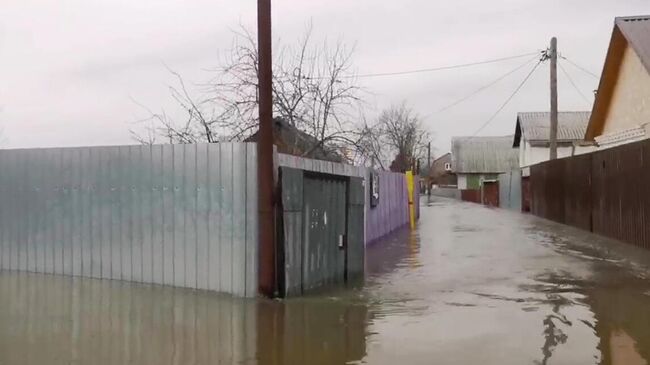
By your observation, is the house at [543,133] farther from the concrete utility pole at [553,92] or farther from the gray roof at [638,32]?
the gray roof at [638,32]

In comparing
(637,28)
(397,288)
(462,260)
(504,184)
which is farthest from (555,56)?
(397,288)

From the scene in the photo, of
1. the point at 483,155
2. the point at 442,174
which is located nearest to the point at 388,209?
the point at 483,155

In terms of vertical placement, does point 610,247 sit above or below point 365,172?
below

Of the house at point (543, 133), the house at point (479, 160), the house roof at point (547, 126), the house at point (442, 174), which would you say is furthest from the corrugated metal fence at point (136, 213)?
the house at point (442, 174)

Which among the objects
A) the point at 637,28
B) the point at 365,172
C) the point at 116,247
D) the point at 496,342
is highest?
the point at 637,28

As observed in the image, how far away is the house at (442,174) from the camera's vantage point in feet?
341

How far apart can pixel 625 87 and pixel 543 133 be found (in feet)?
103

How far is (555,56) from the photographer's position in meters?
31.4

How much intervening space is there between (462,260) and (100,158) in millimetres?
6882

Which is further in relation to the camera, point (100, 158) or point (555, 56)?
point (555, 56)

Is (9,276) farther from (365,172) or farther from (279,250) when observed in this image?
(365,172)

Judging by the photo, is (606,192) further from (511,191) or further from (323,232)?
(511,191)

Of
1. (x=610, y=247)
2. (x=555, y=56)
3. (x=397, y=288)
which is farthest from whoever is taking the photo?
(x=555, y=56)

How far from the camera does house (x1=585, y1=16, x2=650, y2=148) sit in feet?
70.5
